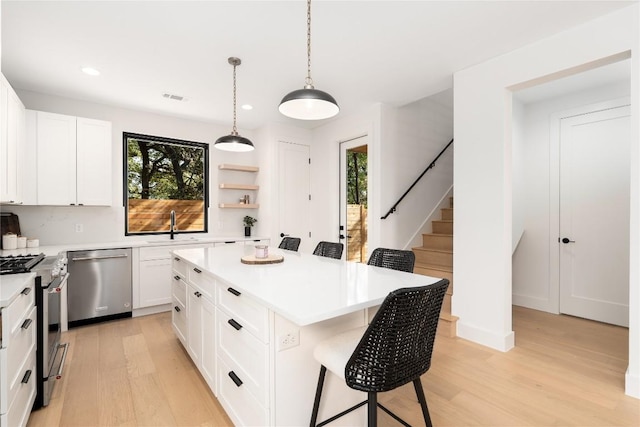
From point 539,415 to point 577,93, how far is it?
371cm

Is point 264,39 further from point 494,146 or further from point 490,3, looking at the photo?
point 494,146

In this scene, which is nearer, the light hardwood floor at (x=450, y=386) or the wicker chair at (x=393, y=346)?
the wicker chair at (x=393, y=346)

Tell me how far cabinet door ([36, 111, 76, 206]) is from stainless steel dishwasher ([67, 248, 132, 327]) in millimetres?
718

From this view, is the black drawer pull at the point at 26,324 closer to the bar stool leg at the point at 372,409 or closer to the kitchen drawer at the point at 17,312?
the kitchen drawer at the point at 17,312

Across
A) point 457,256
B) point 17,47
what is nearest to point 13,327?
point 17,47

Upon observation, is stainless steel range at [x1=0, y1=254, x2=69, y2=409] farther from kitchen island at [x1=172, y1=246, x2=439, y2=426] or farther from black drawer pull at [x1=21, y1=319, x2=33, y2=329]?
kitchen island at [x1=172, y1=246, x2=439, y2=426]

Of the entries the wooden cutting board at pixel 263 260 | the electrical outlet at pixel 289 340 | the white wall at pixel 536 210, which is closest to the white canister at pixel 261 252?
the wooden cutting board at pixel 263 260

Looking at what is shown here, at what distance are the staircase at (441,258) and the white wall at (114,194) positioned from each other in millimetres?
2616

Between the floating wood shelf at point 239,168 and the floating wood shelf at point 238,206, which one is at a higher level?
the floating wood shelf at point 239,168

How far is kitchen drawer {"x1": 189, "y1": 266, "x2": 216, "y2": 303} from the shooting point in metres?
2.04

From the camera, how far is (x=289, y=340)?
1463 mm

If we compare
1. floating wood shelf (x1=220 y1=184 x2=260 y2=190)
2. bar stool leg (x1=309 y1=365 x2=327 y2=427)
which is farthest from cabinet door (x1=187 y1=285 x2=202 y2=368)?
floating wood shelf (x1=220 y1=184 x2=260 y2=190)

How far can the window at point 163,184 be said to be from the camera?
4312 mm

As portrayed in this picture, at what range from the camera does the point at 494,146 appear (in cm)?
289
